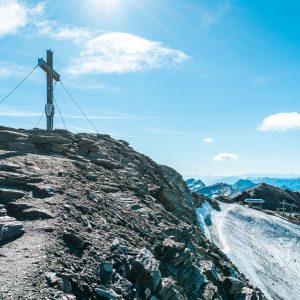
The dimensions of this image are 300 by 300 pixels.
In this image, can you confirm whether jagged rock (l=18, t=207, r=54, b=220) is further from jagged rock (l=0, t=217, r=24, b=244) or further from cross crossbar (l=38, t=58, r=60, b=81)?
cross crossbar (l=38, t=58, r=60, b=81)

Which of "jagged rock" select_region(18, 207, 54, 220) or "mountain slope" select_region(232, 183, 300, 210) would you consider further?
"mountain slope" select_region(232, 183, 300, 210)

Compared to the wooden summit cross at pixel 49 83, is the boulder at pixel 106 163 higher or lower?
lower

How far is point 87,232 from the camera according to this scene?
16.9m

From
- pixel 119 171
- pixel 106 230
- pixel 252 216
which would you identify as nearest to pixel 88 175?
pixel 119 171

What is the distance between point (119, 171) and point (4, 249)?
57.8ft

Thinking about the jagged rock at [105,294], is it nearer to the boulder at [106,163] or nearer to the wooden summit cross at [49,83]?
the boulder at [106,163]

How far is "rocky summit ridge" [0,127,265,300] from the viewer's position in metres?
12.5

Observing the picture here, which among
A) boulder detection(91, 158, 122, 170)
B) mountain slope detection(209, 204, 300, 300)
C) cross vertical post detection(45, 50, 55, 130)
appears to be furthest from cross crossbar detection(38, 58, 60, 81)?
mountain slope detection(209, 204, 300, 300)

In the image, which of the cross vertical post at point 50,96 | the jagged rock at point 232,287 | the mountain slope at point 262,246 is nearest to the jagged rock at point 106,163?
the cross vertical post at point 50,96

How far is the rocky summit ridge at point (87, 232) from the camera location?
12.5 metres

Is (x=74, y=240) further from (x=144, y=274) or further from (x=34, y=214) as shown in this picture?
(x=144, y=274)

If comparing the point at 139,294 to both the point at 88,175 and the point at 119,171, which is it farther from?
the point at 119,171

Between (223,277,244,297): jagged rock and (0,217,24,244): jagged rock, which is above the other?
(0,217,24,244): jagged rock

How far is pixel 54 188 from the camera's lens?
67.1 ft
